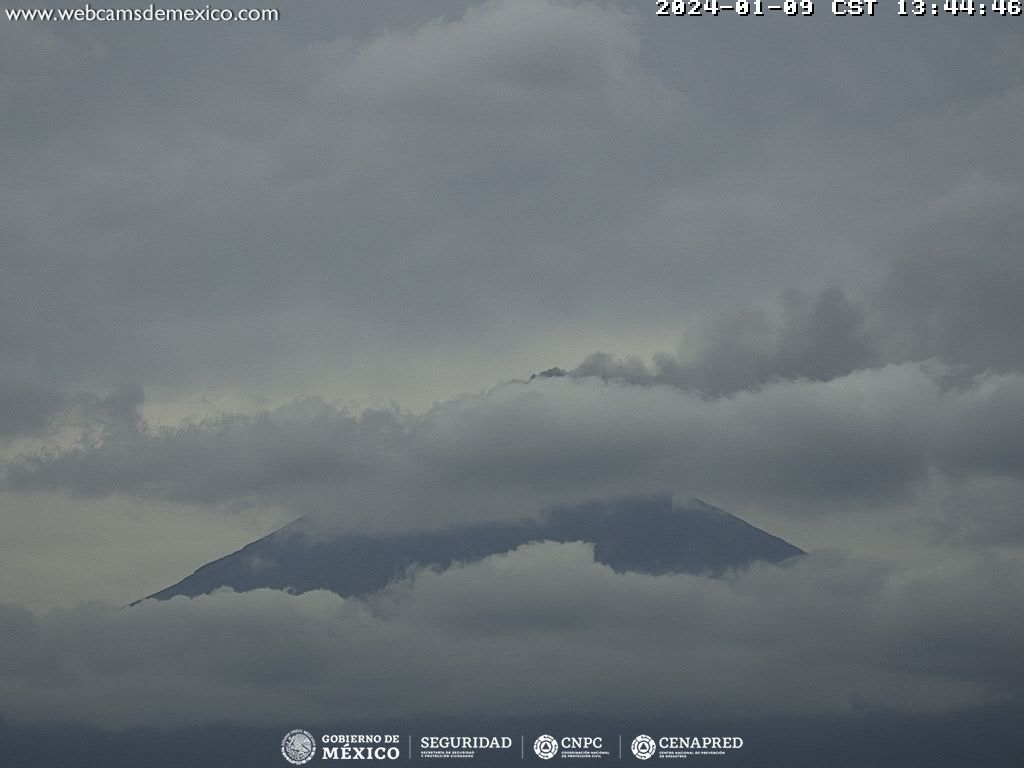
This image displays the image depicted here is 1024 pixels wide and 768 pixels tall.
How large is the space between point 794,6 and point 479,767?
325 ft

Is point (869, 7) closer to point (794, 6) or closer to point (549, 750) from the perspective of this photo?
point (794, 6)

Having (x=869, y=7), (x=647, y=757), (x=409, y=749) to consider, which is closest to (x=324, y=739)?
(x=409, y=749)

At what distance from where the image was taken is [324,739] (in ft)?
415

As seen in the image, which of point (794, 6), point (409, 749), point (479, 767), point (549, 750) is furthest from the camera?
point (479, 767)

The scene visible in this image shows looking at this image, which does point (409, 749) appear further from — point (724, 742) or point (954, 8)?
point (954, 8)

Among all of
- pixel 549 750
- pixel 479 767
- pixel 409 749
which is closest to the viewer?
pixel 409 749

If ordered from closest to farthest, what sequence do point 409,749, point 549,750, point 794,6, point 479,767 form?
point 794,6 → point 409,749 → point 549,750 → point 479,767

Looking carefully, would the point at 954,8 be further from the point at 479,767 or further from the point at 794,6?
the point at 479,767

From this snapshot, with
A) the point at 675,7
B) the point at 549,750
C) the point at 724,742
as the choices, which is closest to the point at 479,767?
the point at 549,750

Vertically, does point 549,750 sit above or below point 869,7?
below

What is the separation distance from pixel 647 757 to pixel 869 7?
79358mm

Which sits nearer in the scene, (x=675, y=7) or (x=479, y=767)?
(x=675, y=7)

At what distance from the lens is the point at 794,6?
11812 centimetres

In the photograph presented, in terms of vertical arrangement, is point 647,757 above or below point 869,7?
below
